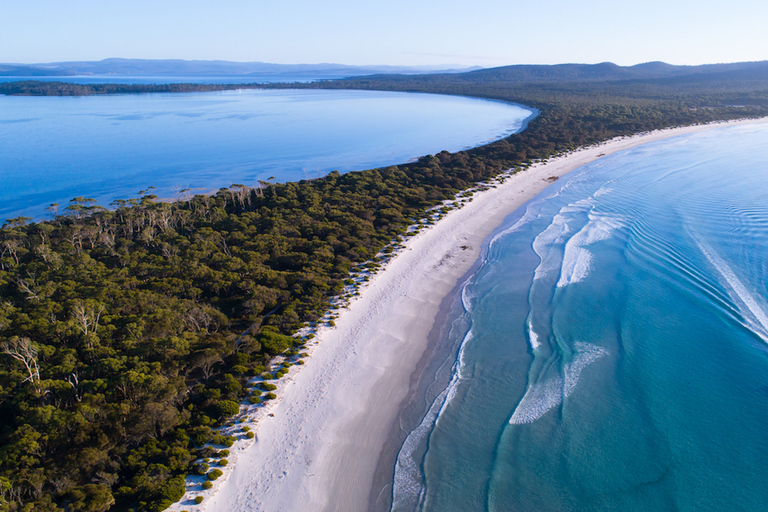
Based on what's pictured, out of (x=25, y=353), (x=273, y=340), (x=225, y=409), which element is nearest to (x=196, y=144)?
(x=25, y=353)

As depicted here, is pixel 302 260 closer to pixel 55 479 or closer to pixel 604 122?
pixel 55 479

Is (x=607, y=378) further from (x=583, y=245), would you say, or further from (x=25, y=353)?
(x=25, y=353)

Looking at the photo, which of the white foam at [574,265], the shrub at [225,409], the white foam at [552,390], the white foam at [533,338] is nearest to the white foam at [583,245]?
the white foam at [574,265]

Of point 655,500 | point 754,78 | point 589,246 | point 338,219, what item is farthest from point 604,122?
point 754,78

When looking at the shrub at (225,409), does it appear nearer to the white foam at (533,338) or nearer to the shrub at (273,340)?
the shrub at (273,340)

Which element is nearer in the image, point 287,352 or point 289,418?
point 289,418

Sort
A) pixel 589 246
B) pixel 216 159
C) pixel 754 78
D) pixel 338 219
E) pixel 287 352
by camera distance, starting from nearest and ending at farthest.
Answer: pixel 287 352 < pixel 589 246 < pixel 338 219 < pixel 216 159 < pixel 754 78
